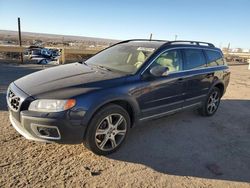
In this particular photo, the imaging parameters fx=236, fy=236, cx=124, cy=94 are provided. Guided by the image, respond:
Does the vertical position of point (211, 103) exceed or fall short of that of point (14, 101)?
it falls short

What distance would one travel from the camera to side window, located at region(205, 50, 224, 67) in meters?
5.63

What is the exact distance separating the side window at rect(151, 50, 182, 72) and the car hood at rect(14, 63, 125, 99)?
904 mm

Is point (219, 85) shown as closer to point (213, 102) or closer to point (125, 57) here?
point (213, 102)

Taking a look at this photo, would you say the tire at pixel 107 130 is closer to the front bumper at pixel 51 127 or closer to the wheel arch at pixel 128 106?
the wheel arch at pixel 128 106

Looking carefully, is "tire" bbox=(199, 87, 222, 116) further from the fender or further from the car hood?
the car hood

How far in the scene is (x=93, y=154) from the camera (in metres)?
3.63

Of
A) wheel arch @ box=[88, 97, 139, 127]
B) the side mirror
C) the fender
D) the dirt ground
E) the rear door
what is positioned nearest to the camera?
the dirt ground

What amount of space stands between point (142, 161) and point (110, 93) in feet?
3.74

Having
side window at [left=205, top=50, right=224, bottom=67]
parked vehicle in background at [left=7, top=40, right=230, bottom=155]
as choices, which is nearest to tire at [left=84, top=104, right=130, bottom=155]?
parked vehicle in background at [left=7, top=40, right=230, bottom=155]

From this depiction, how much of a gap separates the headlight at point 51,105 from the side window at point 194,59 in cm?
266

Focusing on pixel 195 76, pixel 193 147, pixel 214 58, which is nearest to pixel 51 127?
pixel 193 147

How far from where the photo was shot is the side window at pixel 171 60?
4.30 m

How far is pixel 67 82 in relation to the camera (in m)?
3.50

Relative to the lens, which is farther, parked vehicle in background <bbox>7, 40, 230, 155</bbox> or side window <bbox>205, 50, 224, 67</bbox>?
side window <bbox>205, 50, 224, 67</bbox>
